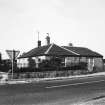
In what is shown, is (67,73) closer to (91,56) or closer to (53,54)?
(53,54)

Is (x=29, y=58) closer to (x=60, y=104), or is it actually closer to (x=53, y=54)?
(x=53, y=54)

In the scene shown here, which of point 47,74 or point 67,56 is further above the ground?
point 67,56

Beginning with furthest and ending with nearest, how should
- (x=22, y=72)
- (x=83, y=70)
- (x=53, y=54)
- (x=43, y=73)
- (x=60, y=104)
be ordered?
(x=53, y=54) < (x=83, y=70) < (x=43, y=73) < (x=22, y=72) < (x=60, y=104)

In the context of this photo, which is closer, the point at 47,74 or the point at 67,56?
the point at 47,74

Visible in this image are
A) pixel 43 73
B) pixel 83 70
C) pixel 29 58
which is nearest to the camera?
pixel 43 73

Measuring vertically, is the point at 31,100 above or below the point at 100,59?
below

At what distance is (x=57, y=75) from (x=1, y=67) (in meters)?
9.90

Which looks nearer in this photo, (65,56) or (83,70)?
(83,70)

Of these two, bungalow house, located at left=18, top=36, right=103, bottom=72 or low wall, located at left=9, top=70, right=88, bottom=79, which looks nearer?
low wall, located at left=9, top=70, right=88, bottom=79

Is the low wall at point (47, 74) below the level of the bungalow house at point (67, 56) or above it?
below

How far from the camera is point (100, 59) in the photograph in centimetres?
4688

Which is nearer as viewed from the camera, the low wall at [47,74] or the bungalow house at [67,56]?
the low wall at [47,74]

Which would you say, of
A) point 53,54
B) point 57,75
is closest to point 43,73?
point 57,75

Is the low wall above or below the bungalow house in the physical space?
below
